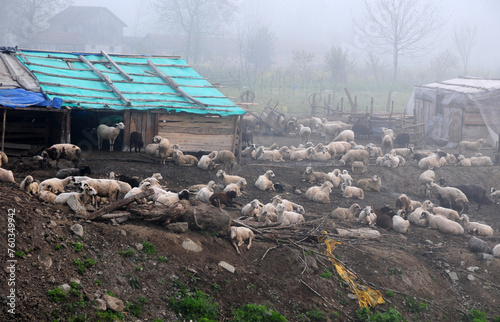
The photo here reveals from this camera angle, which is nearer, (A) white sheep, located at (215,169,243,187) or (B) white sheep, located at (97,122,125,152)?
(A) white sheep, located at (215,169,243,187)

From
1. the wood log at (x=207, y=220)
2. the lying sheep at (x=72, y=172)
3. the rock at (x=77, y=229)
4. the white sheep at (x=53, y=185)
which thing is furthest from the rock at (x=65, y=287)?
the lying sheep at (x=72, y=172)

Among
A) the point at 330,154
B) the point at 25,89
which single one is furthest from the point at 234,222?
the point at 330,154

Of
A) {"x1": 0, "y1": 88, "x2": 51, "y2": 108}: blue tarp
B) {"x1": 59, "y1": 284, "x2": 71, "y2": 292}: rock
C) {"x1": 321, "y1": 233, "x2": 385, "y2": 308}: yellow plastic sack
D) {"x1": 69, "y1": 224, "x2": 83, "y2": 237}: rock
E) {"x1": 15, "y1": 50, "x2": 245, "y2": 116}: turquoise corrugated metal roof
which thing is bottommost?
{"x1": 321, "y1": 233, "x2": 385, "y2": 308}: yellow plastic sack

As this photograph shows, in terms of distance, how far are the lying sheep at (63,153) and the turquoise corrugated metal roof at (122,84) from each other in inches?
72.0

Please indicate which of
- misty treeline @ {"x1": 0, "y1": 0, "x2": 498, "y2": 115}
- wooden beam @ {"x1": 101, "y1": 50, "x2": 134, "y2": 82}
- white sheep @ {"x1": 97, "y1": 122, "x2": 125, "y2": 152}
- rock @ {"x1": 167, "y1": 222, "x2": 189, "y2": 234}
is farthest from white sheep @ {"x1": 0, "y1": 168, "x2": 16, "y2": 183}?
misty treeline @ {"x1": 0, "y1": 0, "x2": 498, "y2": 115}

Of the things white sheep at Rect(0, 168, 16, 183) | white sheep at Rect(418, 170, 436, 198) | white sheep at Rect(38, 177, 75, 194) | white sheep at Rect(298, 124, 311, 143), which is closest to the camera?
white sheep at Rect(38, 177, 75, 194)

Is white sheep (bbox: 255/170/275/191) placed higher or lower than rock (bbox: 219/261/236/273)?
higher

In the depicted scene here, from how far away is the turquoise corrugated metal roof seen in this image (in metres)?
16.0

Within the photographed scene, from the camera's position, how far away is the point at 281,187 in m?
14.9

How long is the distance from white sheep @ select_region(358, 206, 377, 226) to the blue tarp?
8.85 meters

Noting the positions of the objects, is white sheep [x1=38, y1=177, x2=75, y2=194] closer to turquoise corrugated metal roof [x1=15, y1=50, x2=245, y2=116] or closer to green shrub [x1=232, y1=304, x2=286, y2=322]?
green shrub [x1=232, y1=304, x2=286, y2=322]

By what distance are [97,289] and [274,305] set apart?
2.72m

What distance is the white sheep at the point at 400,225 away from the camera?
40.2 ft

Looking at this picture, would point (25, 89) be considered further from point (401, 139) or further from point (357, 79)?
point (357, 79)
